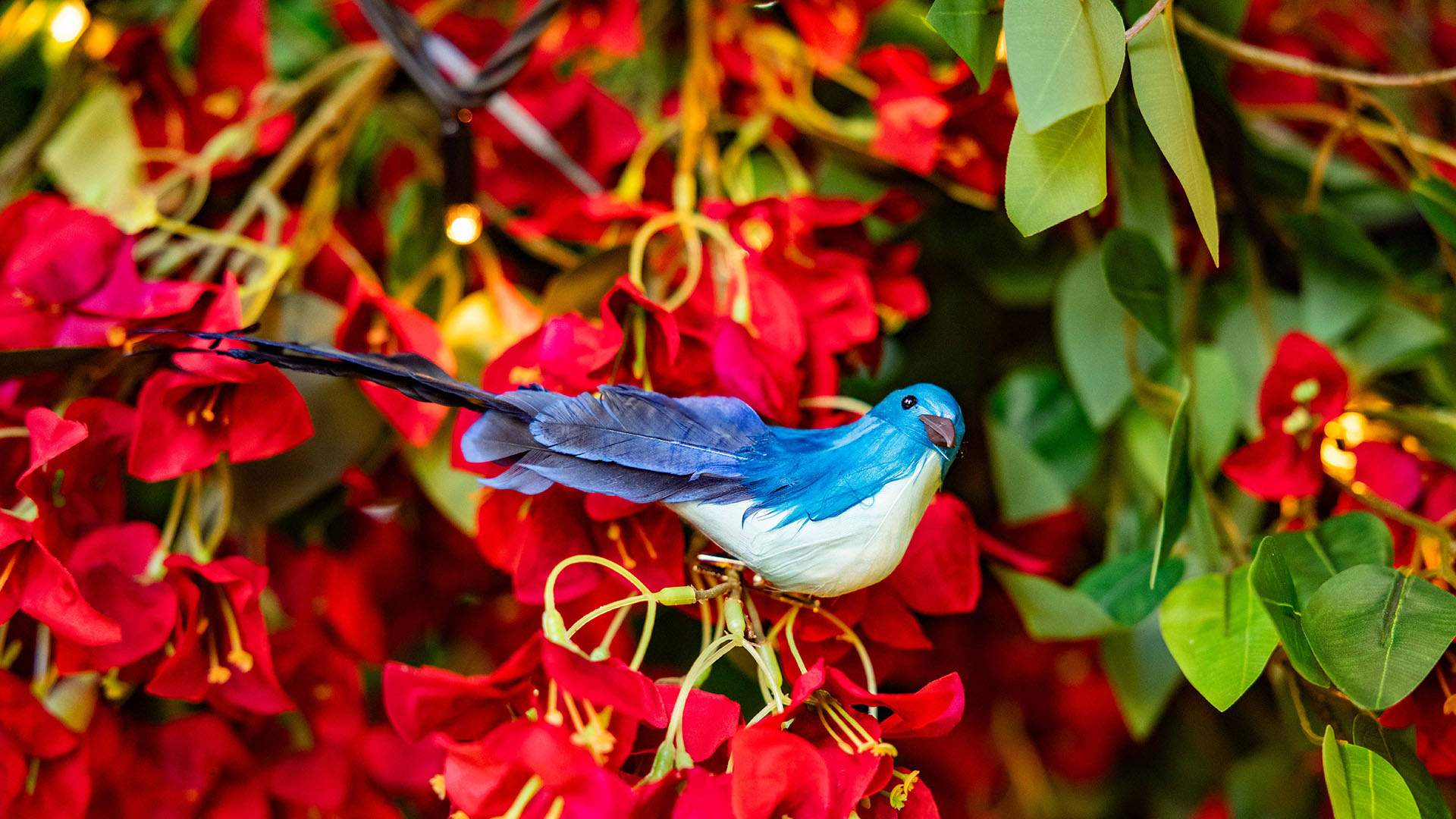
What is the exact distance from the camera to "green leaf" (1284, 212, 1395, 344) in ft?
1.34

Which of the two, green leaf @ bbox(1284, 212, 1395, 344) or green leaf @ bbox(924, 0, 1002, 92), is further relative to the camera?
green leaf @ bbox(1284, 212, 1395, 344)

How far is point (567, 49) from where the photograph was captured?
19.3 inches

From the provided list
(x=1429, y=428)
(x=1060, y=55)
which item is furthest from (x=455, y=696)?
(x=1429, y=428)

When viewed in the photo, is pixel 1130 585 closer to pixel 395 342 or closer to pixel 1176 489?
pixel 1176 489

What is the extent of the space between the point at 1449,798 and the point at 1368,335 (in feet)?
0.89

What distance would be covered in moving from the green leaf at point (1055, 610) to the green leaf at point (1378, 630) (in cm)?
7

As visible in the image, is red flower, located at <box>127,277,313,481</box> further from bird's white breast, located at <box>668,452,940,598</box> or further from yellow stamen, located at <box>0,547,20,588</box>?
bird's white breast, located at <box>668,452,940,598</box>

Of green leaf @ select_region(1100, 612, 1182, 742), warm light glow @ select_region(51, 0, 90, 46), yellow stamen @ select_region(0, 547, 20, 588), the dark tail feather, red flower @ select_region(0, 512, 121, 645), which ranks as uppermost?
warm light glow @ select_region(51, 0, 90, 46)

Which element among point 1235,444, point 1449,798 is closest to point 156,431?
point 1235,444

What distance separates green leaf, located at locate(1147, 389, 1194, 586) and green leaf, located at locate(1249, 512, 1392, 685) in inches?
1.1

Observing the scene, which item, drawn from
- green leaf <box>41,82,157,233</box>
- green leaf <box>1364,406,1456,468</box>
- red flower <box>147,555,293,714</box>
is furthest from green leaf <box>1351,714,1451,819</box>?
green leaf <box>41,82,157,233</box>

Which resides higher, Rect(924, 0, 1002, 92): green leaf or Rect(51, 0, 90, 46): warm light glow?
Rect(51, 0, 90, 46): warm light glow

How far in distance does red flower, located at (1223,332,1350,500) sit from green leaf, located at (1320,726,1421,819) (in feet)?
0.31

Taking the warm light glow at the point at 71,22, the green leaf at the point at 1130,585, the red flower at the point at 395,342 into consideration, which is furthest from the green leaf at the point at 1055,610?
the warm light glow at the point at 71,22
